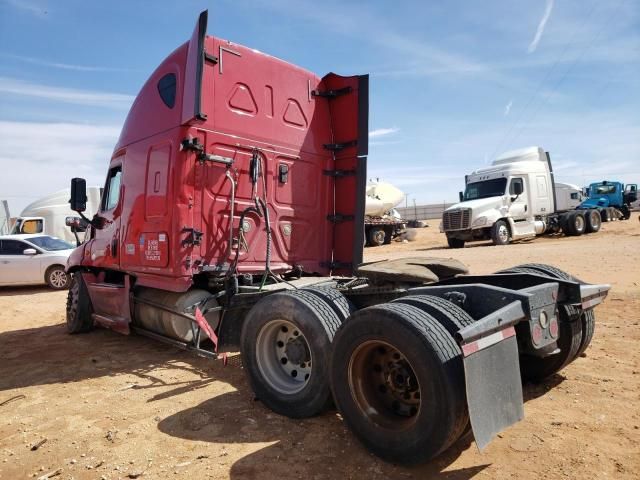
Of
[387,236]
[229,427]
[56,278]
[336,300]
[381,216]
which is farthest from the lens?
[381,216]

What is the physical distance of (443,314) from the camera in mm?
2701

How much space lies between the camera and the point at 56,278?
13.5m

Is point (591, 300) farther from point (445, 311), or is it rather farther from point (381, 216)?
point (381, 216)

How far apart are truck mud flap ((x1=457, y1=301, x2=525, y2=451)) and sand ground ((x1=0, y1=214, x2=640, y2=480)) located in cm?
39

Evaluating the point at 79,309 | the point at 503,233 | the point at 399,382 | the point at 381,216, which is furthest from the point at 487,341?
the point at 381,216

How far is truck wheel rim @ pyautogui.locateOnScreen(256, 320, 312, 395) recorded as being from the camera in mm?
3660

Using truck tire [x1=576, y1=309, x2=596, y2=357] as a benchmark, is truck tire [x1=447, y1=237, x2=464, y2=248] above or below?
above

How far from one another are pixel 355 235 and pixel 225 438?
3.22 meters

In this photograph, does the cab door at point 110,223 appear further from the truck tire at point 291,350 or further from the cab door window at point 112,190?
the truck tire at point 291,350

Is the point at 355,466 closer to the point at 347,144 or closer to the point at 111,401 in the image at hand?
the point at 111,401

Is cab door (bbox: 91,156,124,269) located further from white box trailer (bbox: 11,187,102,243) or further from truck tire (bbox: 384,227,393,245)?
truck tire (bbox: 384,227,393,245)

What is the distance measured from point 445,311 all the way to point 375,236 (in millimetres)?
23645

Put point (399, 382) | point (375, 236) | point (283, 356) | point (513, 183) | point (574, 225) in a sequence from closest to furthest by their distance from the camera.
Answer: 1. point (399, 382)
2. point (283, 356)
3. point (513, 183)
4. point (574, 225)
5. point (375, 236)

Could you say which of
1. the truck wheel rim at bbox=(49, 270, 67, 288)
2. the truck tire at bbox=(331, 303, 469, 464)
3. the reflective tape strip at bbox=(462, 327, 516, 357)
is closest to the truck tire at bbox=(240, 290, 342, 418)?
the truck tire at bbox=(331, 303, 469, 464)
